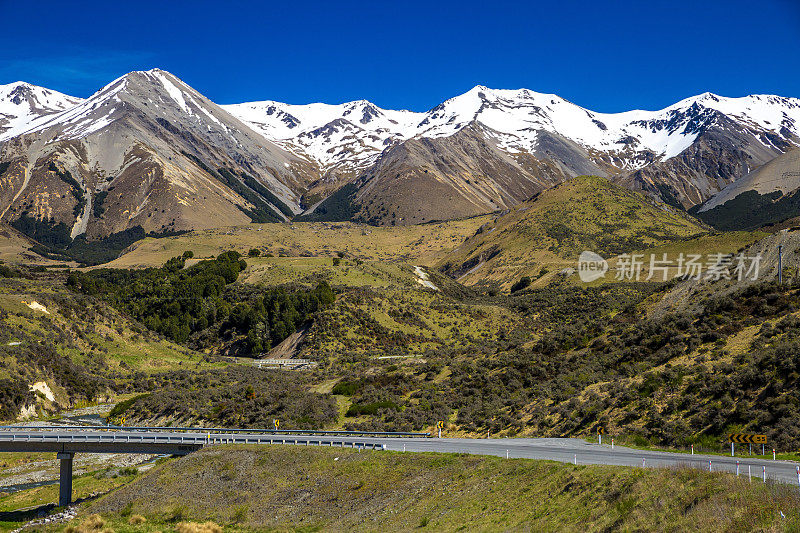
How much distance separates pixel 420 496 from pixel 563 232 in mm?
126967

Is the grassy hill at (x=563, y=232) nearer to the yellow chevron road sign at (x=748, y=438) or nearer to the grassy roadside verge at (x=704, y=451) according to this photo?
the grassy roadside verge at (x=704, y=451)

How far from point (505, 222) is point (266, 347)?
97061mm

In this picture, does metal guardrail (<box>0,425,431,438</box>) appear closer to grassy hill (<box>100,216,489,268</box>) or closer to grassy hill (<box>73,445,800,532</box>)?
grassy hill (<box>73,445,800,532</box>)

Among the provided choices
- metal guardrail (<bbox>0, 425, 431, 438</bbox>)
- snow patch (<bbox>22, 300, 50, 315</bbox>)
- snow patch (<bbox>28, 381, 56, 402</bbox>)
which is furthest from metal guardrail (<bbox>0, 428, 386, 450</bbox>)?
snow patch (<bbox>22, 300, 50, 315</bbox>)

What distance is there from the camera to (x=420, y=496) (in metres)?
25.4

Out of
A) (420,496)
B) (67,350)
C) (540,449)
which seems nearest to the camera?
(420,496)

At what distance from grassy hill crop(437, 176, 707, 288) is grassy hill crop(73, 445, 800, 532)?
3865 inches

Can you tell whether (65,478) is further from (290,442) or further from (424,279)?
(424,279)

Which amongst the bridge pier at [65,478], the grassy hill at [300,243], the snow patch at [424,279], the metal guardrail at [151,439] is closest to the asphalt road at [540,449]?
the metal guardrail at [151,439]

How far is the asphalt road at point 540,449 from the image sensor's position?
68.6 ft

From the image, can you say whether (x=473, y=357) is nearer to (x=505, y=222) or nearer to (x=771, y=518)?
(x=771, y=518)

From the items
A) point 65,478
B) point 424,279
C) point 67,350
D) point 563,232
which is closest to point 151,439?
point 65,478

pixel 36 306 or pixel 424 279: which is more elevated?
pixel 424 279

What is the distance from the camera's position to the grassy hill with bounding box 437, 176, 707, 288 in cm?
13650
